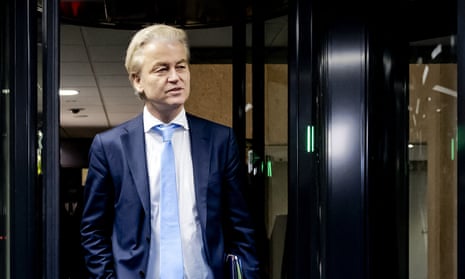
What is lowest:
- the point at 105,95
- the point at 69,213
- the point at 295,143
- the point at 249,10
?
the point at 69,213

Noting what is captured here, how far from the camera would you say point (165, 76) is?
2.81 meters

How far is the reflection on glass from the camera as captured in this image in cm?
284

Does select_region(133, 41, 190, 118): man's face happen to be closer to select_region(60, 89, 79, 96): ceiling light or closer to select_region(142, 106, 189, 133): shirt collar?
select_region(142, 106, 189, 133): shirt collar

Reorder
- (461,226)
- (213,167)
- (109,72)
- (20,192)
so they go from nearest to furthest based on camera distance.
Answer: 1. (461,226)
2. (20,192)
3. (213,167)
4. (109,72)

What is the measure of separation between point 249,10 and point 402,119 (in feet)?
2.42

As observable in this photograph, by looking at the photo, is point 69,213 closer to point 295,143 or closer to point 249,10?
point 295,143

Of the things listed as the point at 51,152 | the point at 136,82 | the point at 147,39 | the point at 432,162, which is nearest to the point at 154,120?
the point at 136,82

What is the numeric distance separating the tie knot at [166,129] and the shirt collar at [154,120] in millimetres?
14

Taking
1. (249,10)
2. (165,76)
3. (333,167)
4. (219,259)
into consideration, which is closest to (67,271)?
(219,259)

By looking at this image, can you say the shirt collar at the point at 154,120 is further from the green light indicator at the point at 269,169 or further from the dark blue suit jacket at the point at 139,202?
the green light indicator at the point at 269,169

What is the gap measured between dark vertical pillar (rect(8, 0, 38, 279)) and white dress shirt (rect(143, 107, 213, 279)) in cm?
40

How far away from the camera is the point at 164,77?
2.81 meters

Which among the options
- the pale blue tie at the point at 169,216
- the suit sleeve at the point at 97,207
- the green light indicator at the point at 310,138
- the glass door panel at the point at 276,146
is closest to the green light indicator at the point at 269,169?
the glass door panel at the point at 276,146

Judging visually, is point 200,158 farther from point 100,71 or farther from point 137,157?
point 100,71
